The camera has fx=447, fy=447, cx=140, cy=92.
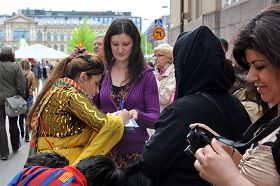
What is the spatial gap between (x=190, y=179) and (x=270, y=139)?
0.68 m

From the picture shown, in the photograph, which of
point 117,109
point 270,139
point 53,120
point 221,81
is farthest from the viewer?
point 117,109

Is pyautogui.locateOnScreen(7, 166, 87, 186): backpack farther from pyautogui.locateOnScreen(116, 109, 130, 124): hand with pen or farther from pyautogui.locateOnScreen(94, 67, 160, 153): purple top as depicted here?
pyautogui.locateOnScreen(94, 67, 160, 153): purple top

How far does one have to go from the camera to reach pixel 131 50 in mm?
3643

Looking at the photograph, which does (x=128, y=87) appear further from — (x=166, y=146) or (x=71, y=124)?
(x=166, y=146)

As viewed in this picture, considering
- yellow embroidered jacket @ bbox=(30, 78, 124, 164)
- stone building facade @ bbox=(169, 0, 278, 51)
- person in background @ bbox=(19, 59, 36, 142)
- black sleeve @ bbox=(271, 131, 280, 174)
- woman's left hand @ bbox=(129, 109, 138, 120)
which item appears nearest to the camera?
black sleeve @ bbox=(271, 131, 280, 174)

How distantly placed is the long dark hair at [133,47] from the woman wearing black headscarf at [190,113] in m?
1.27

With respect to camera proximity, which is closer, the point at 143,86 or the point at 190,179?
the point at 190,179

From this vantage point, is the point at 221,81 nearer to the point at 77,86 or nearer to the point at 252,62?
the point at 252,62

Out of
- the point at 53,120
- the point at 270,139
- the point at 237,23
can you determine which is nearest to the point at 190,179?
the point at 270,139

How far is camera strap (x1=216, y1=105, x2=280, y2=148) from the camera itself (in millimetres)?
1610

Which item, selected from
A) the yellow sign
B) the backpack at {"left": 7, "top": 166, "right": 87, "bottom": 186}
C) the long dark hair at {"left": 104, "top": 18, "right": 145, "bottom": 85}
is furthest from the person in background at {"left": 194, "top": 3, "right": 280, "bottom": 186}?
the yellow sign

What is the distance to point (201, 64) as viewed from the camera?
7.13 ft

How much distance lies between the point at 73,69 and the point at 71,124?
1.41ft

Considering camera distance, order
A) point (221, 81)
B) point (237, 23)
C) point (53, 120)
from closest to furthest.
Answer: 1. point (221, 81)
2. point (53, 120)
3. point (237, 23)
